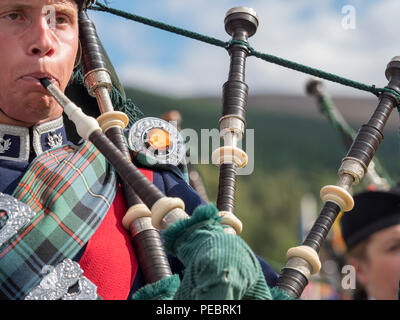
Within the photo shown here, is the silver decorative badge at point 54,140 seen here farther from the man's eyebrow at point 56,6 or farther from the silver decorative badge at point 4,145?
the man's eyebrow at point 56,6

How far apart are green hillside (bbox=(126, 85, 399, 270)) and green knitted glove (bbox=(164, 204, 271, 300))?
34.4 meters

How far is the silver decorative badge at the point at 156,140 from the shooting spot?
13.2ft

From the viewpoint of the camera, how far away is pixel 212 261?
264 cm

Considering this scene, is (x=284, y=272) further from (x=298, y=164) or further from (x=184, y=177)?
(x=298, y=164)

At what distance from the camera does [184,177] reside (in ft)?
13.7

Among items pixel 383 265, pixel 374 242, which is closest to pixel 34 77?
pixel 383 265

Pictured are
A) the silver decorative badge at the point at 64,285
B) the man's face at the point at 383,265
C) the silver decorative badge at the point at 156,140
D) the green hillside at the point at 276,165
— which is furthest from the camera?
the green hillside at the point at 276,165

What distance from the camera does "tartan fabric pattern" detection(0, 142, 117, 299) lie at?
132 inches

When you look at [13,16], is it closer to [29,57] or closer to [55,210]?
[29,57]

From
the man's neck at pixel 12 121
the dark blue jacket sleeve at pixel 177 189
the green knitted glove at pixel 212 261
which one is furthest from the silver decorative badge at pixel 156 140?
the green knitted glove at pixel 212 261

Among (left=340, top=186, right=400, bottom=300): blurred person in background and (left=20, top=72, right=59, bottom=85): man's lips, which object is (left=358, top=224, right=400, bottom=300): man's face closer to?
(left=340, top=186, right=400, bottom=300): blurred person in background

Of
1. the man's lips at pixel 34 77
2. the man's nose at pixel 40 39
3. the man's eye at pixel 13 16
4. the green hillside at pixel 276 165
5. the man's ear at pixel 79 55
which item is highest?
the green hillside at pixel 276 165

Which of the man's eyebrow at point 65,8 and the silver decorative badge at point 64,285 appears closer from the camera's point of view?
the silver decorative badge at point 64,285

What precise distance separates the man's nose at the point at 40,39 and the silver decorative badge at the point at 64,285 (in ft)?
3.01
